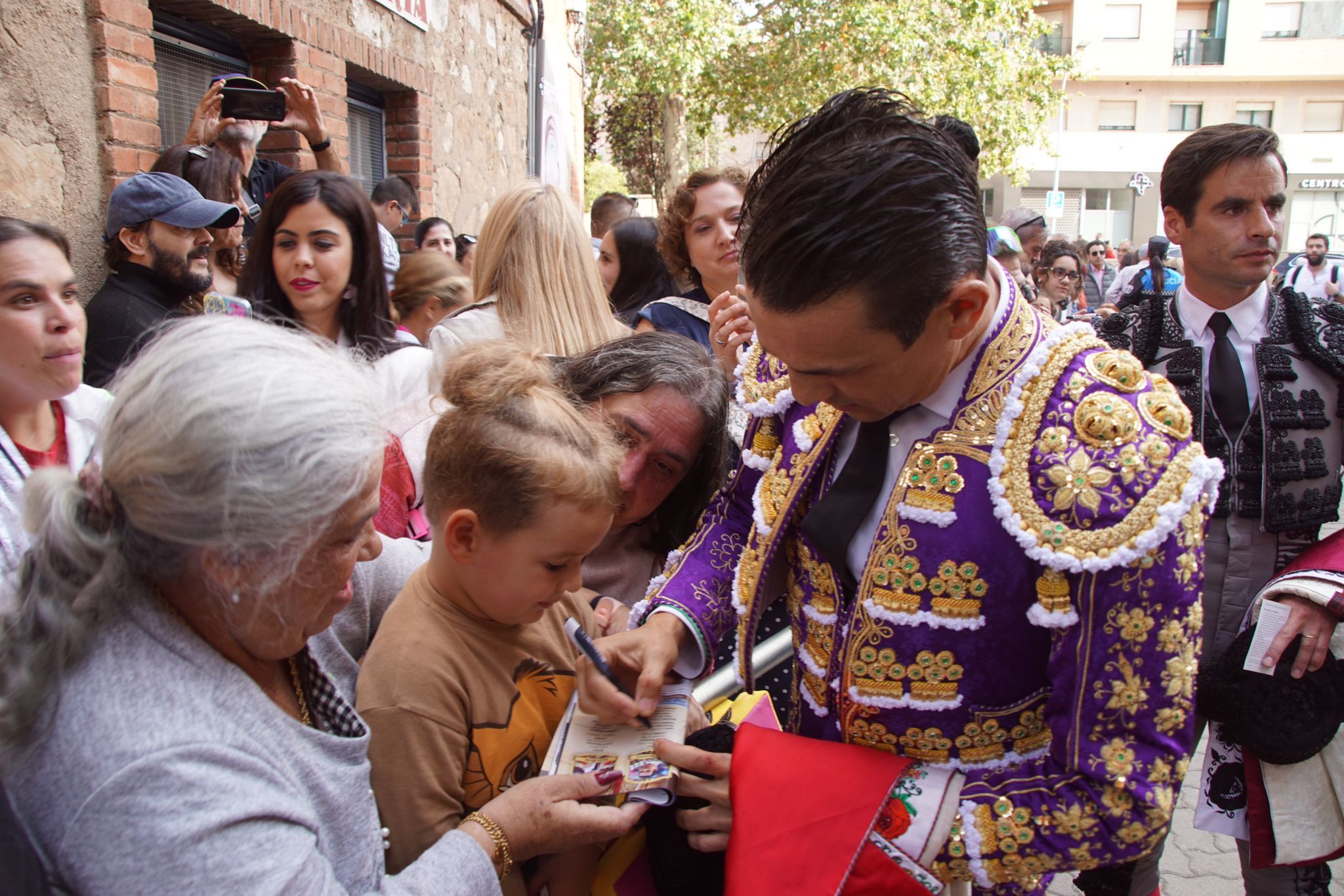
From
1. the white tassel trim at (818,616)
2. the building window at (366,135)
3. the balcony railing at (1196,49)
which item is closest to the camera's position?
the white tassel trim at (818,616)

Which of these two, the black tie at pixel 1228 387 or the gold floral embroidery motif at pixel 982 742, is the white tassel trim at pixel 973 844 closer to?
the gold floral embroidery motif at pixel 982 742

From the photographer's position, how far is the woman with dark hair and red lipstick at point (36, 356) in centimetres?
227

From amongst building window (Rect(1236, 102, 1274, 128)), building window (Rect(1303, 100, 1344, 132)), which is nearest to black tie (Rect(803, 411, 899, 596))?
building window (Rect(1236, 102, 1274, 128))

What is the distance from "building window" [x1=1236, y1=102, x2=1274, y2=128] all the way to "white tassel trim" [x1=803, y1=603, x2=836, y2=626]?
3631 cm

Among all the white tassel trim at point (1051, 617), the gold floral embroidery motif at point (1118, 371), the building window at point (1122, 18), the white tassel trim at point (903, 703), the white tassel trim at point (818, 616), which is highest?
the building window at point (1122, 18)

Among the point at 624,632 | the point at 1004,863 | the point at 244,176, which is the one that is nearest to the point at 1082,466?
the point at 1004,863

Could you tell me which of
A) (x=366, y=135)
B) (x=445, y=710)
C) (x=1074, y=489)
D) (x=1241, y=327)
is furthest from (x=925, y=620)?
(x=366, y=135)

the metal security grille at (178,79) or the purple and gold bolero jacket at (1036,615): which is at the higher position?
the metal security grille at (178,79)

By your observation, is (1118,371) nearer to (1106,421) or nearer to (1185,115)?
(1106,421)

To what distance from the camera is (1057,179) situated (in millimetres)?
31156

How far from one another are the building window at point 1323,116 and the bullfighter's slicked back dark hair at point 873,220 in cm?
3721

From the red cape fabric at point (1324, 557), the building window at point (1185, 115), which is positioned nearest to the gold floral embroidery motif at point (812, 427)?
the red cape fabric at point (1324, 557)

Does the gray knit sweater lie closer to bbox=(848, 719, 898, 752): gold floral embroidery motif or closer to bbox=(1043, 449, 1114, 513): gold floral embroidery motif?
bbox=(848, 719, 898, 752): gold floral embroidery motif

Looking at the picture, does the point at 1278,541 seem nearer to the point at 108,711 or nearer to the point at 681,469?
the point at 681,469
